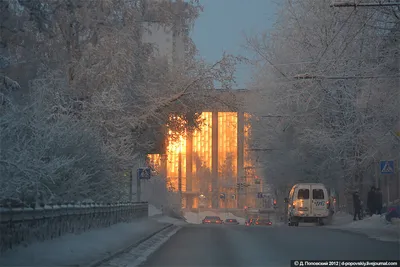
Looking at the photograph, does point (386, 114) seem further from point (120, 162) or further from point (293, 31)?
point (120, 162)

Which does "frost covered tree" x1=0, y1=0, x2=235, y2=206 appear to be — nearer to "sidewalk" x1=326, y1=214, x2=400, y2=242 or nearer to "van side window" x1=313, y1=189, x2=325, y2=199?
"van side window" x1=313, y1=189, x2=325, y2=199

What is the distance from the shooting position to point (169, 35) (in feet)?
124

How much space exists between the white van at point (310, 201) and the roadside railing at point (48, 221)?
1447 centimetres

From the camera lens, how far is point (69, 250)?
17438 mm

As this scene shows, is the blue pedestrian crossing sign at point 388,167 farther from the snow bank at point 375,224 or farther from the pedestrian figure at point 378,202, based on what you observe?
the pedestrian figure at point 378,202

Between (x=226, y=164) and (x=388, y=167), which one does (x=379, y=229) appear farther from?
(x=226, y=164)

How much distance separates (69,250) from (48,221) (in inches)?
41.8

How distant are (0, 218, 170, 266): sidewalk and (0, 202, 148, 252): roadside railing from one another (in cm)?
19

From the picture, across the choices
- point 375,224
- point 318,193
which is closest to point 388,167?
point 375,224

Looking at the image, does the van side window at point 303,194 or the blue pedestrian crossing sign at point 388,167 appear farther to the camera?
the van side window at point 303,194

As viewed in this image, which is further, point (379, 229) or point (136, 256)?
point (379, 229)

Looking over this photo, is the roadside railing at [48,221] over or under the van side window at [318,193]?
under

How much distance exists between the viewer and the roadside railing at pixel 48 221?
49.1 feet

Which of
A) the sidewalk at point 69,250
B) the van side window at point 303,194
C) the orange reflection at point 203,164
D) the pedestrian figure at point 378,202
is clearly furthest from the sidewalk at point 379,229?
the orange reflection at point 203,164
